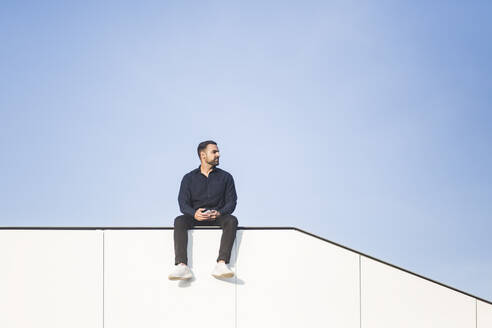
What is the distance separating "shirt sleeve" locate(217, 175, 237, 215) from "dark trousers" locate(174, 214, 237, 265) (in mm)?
60

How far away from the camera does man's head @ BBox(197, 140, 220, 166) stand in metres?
5.00

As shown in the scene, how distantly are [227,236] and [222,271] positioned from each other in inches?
13.1

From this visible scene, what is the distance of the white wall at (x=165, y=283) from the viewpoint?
502 centimetres

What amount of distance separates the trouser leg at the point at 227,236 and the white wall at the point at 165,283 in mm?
158

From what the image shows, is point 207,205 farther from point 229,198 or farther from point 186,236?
point 186,236

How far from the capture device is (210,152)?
197 inches

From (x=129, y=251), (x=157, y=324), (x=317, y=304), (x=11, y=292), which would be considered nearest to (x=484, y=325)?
(x=317, y=304)

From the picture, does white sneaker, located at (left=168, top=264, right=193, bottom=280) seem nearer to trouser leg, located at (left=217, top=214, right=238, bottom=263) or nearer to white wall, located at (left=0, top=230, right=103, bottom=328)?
trouser leg, located at (left=217, top=214, right=238, bottom=263)

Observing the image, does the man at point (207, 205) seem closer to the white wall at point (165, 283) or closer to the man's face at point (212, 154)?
the man's face at point (212, 154)

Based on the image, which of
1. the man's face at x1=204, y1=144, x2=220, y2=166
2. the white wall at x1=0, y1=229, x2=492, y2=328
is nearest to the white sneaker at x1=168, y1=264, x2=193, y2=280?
the white wall at x1=0, y1=229, x2=492, y2=328

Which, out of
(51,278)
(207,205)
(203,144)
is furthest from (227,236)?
(51,278)

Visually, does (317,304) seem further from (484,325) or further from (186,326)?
(484,325)

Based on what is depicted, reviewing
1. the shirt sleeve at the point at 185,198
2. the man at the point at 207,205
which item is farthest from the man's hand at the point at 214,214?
the shirt sleeve at the point at 185,198

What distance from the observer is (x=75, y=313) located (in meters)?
5.02
